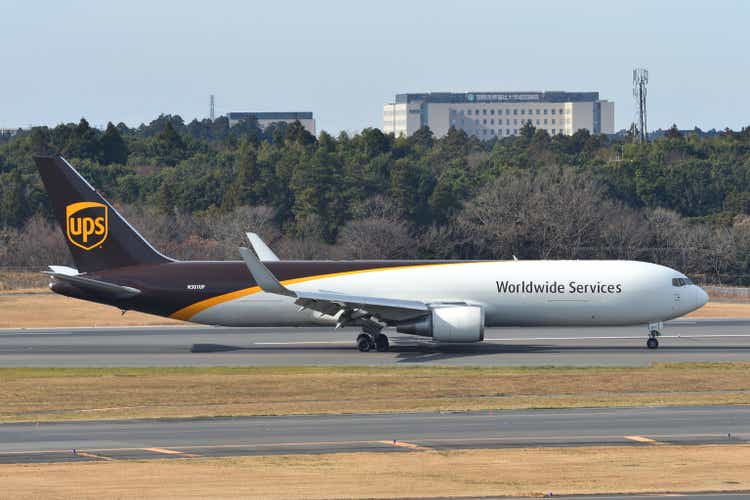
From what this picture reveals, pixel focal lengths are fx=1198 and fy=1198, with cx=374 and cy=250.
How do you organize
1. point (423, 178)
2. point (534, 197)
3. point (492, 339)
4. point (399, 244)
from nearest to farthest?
point (492, 339)
point (399, 244)
point (534, 197)
point (423, 178)

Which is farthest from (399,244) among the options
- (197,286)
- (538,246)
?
(197,286)

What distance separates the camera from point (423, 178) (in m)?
119

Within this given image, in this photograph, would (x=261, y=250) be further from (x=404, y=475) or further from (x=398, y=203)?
(x=398, y=203)

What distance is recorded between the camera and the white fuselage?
162ft

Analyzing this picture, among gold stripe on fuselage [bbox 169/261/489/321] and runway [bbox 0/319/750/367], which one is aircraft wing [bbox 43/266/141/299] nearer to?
gold stripe on fuselage [bbox 169/261/489/321]

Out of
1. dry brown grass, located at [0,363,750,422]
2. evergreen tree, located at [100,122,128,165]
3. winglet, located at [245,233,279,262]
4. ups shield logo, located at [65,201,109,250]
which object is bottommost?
dry brown grass, located at [0,363,750,422]

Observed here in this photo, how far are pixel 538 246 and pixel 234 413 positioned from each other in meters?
75.0

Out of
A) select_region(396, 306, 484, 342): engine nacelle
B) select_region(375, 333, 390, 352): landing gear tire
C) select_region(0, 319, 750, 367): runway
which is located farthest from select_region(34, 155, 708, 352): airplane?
select_region(0, 319, 750, 367): runway

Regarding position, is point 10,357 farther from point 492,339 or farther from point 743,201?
point 743,201

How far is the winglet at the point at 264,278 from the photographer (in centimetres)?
4581

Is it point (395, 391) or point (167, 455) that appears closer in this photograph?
point (167, 455)

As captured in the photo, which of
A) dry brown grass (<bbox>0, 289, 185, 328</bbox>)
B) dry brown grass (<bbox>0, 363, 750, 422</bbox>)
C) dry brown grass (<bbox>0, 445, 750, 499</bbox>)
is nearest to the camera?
dry brown grass (<bbox>0, 445, 750, 499</bbox>)

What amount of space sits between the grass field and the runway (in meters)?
4.26

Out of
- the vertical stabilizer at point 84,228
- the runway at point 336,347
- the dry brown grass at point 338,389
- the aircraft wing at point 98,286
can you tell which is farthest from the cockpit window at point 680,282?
Result: the vertical stabilizer at point 84,228
